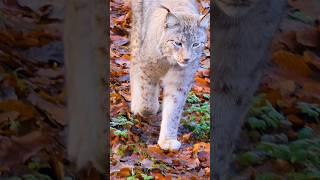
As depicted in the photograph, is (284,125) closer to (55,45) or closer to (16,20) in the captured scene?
(55,45)

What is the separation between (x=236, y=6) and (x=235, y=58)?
0.21m

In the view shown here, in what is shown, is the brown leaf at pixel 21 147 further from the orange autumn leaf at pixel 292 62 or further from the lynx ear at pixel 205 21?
the orange autumn leaf at pixel 292 62

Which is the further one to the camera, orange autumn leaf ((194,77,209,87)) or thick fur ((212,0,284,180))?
orange autumn leaf ((194,77,209,87))

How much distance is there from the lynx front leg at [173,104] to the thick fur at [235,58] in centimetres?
24

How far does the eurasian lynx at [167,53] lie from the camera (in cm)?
252

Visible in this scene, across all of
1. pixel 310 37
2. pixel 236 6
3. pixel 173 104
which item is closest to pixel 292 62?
pixel 310 37

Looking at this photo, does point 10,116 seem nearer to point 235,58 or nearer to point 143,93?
point 143,93

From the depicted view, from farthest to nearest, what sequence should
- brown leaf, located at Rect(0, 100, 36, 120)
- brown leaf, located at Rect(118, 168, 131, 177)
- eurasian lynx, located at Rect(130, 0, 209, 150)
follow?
eurasian lynx, located at Rect(130, 0, 209, 150) → brown leaf, located at Rect(118, 168, 131, 177) → brown leaf, located at Rect(0, 100, 36, 120)

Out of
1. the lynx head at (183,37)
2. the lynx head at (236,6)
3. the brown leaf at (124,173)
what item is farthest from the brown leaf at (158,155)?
the lynx head at (236,6)

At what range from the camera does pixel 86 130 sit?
2.30m

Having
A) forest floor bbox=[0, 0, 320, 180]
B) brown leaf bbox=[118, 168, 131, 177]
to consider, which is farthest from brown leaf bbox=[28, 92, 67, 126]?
brown leaf bbox=[118, 168, 131, 177]

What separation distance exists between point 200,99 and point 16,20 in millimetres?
859

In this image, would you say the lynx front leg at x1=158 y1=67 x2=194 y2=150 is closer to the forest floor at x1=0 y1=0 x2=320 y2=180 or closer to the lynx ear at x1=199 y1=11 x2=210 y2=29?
the lynx ear at x1=199 y1=11 x2=210 y2=29

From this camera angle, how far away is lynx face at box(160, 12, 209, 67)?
2506 mm
